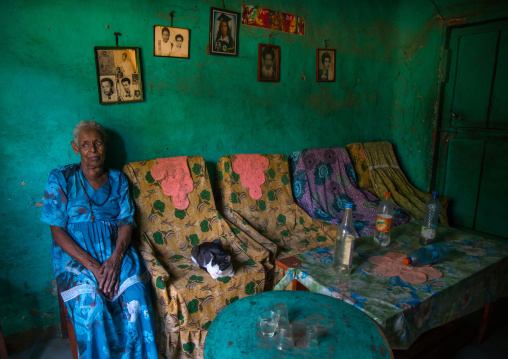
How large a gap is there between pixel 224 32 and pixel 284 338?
2.53 m

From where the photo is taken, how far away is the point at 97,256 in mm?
2064

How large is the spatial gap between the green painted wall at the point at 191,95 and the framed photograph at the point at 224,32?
64 mm

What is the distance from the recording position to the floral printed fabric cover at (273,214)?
2750mm

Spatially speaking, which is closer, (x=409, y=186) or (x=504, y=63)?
(x=504, y=63)

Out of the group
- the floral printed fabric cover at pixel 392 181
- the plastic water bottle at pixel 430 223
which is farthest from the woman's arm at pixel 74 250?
the floral printed fabric cover at pixel 392 181

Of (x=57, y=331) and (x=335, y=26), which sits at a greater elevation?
(x=335, y=26)

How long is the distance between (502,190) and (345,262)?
284 cm

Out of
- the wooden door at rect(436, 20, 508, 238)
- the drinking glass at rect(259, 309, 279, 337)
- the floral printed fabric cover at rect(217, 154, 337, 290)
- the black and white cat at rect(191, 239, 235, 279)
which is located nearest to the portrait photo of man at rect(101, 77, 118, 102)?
the floral printed fabric cover at rect(217, 154, 337, 290)

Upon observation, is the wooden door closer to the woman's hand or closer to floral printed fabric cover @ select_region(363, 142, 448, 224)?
floral printed fabric cover @ select_region(363, 142, 448, 224)

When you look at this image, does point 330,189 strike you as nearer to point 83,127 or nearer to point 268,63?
point 268,63

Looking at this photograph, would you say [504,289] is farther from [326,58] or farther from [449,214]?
[326,58]

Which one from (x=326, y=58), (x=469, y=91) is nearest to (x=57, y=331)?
(x=326, y=58)

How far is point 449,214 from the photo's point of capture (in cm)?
390

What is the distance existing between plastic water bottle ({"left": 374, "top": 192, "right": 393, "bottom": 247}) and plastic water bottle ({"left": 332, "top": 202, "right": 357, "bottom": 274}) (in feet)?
1.14
